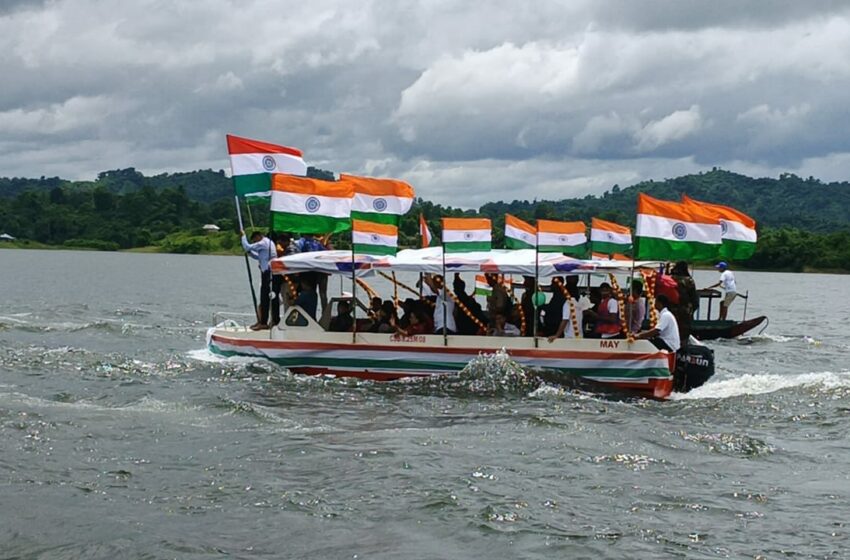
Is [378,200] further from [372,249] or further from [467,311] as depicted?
[467,311]

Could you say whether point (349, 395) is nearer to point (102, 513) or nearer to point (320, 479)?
point (320, 479)

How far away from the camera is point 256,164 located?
23438 millimetres

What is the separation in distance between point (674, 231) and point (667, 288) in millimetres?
2639

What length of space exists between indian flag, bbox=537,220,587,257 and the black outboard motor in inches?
119

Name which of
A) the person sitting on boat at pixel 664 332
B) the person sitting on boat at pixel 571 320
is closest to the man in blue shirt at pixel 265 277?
the person sitting on boat at pixel 571 320

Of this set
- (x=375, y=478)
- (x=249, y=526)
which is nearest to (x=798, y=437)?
(x=375, y=478)

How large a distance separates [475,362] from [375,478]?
23.6 ft

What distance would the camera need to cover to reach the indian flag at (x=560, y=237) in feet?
72.0

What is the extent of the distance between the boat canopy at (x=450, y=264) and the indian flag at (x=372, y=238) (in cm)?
28

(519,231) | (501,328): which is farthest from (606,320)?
(519,231)

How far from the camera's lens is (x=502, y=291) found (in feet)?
76.0

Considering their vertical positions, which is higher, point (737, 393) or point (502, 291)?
point (502, 291)

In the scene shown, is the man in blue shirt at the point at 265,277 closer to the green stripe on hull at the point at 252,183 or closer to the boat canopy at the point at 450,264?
the boat canopy at the point at 450,264

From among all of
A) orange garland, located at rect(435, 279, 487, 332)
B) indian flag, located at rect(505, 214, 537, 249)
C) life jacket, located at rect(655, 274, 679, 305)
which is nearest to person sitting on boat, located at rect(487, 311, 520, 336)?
orange garland, located at rect(435, 279, 487, 332)
